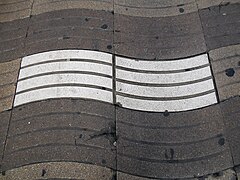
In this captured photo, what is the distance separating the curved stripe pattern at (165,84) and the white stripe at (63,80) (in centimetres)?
20

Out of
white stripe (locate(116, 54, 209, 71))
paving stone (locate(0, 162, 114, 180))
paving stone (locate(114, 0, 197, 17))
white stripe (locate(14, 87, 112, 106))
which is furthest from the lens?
paving stone (locate(114, 0, 197, 17))

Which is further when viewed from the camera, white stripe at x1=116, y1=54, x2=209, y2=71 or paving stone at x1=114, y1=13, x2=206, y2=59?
paving stone at x1=114, y1=13, x2=206, y2=59

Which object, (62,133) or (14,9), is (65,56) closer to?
(62,133)

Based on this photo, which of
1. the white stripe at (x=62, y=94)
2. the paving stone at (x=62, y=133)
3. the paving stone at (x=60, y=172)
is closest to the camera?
the paving stone at (x=60, y=172)

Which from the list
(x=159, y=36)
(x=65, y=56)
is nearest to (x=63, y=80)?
(x=65, y=56)

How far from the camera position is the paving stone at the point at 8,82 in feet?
13.7

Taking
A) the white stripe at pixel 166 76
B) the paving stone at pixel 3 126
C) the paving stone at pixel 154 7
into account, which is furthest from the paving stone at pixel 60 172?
the paving stone at pixel 154 7

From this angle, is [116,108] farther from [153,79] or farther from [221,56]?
[221,56]

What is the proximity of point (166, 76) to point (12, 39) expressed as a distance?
83.9 inches

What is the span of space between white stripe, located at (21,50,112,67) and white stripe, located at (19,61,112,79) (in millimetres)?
91

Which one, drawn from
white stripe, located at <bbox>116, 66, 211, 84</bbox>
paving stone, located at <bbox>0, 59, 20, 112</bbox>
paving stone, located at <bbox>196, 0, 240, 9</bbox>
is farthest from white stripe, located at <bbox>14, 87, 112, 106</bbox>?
paving stone, located at <bbox>196, 0, 240, 9</bbox>

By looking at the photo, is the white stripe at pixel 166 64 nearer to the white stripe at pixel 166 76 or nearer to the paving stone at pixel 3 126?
the white stripe at pixel 166 76

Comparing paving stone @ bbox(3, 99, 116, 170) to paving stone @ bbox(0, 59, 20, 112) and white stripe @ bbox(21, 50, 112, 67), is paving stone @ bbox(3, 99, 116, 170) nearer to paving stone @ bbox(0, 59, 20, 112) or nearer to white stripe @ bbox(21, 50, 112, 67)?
paving stone @ bbox(0, 59, 20, 112)

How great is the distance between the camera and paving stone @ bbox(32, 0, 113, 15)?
4.92 m
